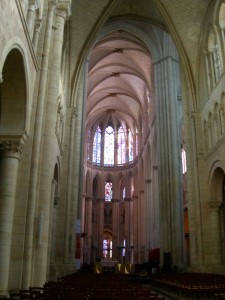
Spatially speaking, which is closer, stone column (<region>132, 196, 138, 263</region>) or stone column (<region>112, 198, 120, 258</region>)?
stone column (<region>132, 196, 138, 263</region>)

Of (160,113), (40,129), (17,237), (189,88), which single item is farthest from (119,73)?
(17,237)

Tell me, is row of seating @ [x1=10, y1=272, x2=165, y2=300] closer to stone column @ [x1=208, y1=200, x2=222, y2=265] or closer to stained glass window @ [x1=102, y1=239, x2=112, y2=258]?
stone column @ [x1=208, y1=200, x2=222, y2=265]

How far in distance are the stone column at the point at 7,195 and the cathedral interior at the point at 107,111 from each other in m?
0.03

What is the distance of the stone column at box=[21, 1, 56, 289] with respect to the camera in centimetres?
1018

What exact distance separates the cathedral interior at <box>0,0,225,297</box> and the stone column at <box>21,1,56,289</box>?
3cm

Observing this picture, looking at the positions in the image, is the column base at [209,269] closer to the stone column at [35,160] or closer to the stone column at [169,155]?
the stone column at [169,155]

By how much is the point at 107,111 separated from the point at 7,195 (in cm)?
3974

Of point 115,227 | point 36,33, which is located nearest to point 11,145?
point 36,33

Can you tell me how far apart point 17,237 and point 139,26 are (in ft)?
77.8

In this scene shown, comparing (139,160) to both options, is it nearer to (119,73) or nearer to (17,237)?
(119,73)

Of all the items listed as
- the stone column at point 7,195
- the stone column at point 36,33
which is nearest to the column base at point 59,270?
the stone column at point 7,195

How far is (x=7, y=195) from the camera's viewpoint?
989cm

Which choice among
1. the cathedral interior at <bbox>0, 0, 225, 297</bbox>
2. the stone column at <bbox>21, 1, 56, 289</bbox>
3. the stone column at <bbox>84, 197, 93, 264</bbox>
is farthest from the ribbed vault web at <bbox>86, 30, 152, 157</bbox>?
the stone column at <bbox>21, 1, 56, 289</bbox>

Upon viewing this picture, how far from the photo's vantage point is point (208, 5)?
69.6 feet
